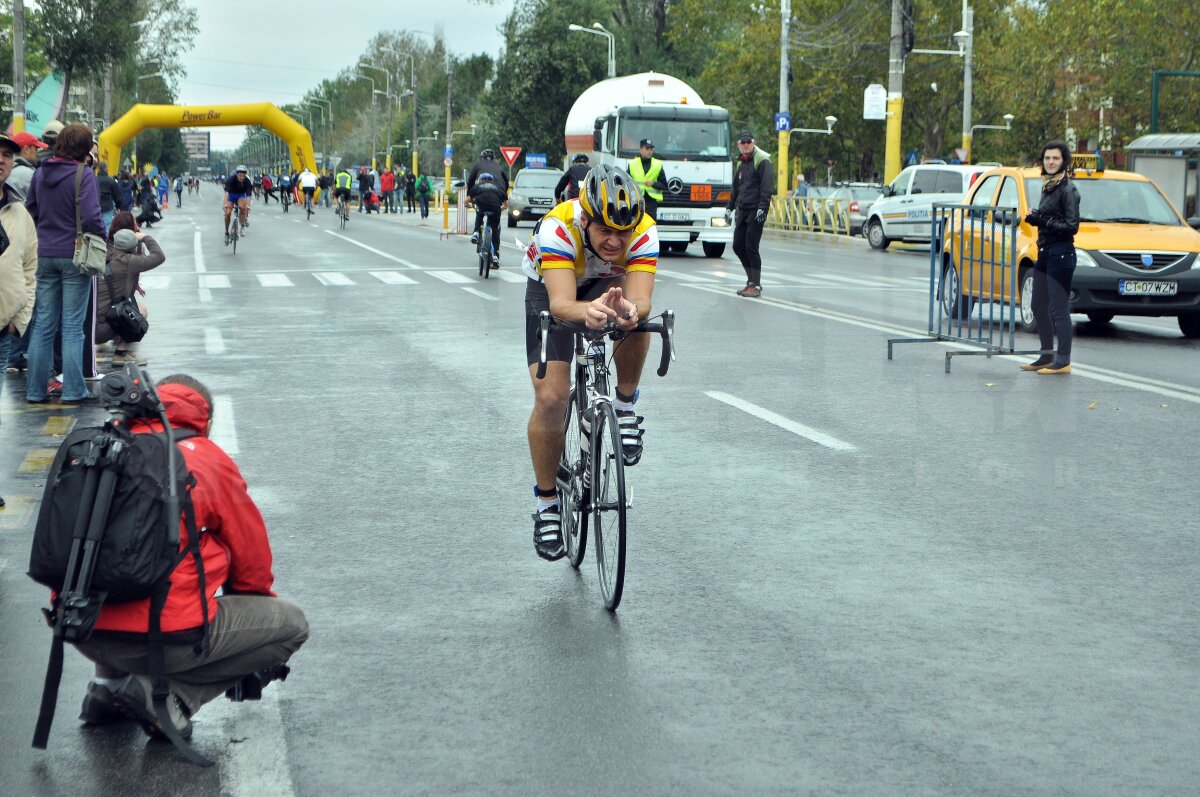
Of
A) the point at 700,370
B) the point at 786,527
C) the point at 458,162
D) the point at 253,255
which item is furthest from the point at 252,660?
the point at 458,162

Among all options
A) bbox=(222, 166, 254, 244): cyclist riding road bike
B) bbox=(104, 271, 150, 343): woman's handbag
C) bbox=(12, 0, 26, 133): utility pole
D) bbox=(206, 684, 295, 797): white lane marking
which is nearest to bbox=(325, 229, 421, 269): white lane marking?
bbox=(222, 166, 254, 244): cyclist riding road bike

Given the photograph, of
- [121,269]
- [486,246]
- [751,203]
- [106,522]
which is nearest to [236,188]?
[486,246]

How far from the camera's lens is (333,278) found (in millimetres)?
23484

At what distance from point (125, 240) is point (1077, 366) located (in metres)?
7.52

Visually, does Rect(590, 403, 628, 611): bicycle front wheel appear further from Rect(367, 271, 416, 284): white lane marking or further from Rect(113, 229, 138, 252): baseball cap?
Rect(367, 271, 416, 284): white lane marking

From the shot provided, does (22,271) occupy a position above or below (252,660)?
above

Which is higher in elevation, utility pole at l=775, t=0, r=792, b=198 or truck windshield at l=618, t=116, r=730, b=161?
utility pole at l=775, t=0, r=792, b=198

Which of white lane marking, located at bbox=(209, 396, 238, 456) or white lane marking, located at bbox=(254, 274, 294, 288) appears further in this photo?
white lane marking, located at bbox=(254, 274, 294, 288)

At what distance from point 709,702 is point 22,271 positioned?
537 centimetres

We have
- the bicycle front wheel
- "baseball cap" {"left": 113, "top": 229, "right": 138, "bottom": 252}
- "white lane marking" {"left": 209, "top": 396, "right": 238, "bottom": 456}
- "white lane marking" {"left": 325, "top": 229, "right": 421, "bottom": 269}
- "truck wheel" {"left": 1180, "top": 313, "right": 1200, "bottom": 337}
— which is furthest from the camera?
"white lane marking" {"left": 325, "top": 229, "right": 421, "bottom": 269}

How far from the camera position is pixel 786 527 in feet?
23.0

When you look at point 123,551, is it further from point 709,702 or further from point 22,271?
point 22,271

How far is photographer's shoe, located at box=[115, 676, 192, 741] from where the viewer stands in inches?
162

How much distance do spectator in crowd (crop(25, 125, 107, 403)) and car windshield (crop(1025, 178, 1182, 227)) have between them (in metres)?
9.67
